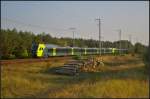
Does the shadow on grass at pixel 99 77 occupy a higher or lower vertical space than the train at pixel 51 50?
→ lower

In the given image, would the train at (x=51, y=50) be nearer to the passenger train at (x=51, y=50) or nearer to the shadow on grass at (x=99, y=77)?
the passenger train at (x=51, y=50)

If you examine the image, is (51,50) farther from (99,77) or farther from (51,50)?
(99,77)

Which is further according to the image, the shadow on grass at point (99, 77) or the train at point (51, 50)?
the train at point (51, 50)

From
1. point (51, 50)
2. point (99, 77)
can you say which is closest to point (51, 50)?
point (51, 50)

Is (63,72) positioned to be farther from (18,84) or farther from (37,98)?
(37,98)

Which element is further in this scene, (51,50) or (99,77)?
(51,50)

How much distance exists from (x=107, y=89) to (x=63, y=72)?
14762 mm

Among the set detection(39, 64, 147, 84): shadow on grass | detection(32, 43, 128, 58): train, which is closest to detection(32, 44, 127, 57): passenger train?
detection(32, 43, 128, 58): train

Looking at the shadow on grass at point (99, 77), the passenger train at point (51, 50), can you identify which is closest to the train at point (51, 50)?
the passenger train at point (51, 50)

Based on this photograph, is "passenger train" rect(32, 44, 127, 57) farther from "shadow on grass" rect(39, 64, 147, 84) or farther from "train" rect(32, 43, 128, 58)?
"shadow on grass" rect(39, 64, 147, 84)

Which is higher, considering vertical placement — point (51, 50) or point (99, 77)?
point (51, 50)

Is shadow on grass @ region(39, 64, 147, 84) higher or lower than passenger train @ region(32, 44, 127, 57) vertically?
lower

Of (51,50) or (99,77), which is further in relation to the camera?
(51,50)

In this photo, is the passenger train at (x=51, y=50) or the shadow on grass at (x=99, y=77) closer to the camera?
the shadow on grass at (x=99, y=77)
